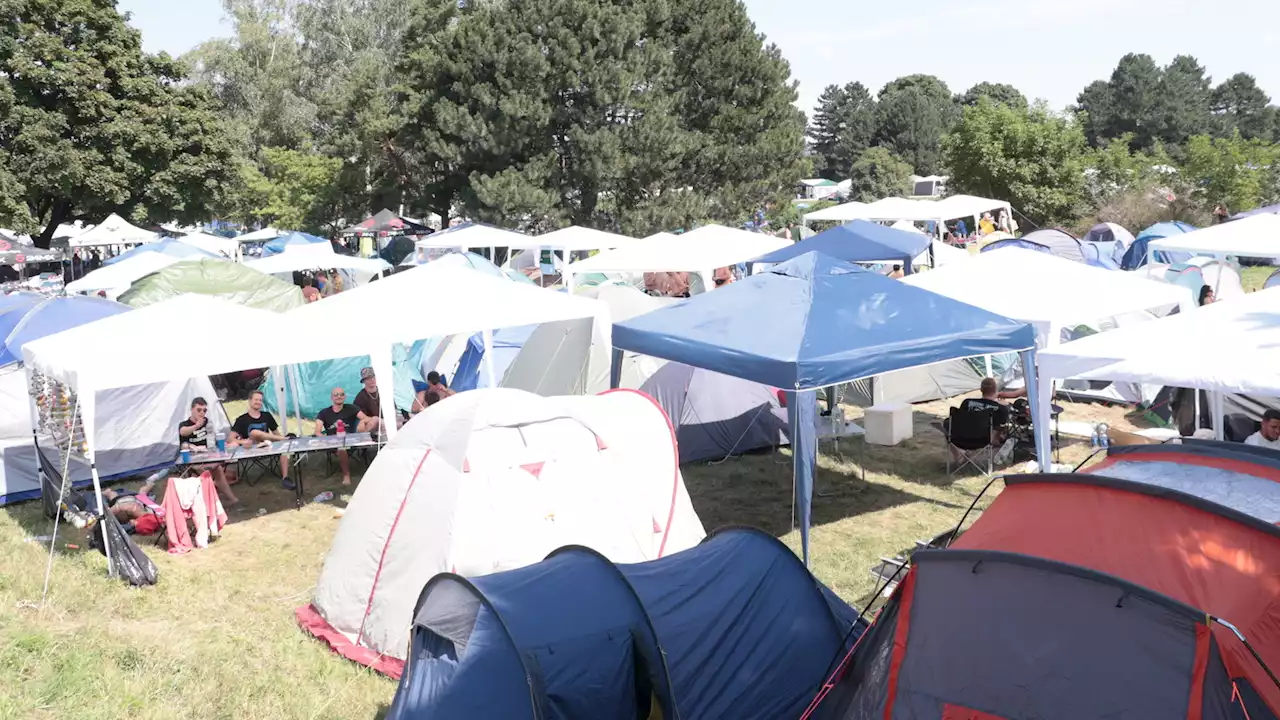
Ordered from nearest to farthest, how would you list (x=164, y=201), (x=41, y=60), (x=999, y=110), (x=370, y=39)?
(x=41, y=60)
(x=164, y=201)
(x=999, y=110)
(x=370, y=39)

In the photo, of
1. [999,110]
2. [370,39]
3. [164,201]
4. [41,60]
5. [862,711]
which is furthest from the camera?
[370,39]

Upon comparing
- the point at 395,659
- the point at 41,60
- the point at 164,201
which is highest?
the point at 41,60

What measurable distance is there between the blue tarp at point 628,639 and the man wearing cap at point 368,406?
5.54 meters

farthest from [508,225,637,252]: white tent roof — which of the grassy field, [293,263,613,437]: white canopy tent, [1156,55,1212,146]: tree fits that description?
[1156,55,1212,146]: tree

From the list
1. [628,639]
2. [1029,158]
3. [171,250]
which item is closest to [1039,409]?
[628,639]

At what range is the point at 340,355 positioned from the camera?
8.89m

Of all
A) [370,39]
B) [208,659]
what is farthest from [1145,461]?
[370,39]

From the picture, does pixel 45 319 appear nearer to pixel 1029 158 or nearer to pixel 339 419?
pixel 339 419

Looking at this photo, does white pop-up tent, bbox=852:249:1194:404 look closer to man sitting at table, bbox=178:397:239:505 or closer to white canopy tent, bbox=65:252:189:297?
man sitting at table, bbox=178:397:239:505

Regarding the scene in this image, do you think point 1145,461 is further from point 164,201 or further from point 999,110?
point 999,110

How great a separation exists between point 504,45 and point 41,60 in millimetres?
11715

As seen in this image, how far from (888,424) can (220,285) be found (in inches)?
431

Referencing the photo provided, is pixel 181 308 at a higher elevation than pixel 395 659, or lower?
higher

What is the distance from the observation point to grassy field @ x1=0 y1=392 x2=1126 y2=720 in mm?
5746
